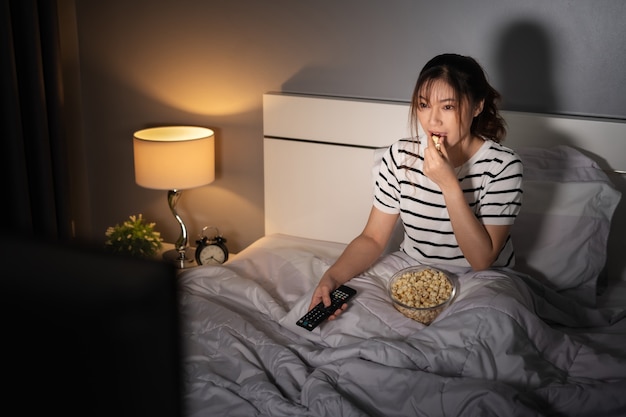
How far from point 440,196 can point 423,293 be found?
12.0 inches

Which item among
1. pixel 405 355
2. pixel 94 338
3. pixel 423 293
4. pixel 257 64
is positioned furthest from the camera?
pixel 257 64

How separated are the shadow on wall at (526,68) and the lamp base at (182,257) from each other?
4.51 ft

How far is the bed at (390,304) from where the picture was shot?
1.47 meters

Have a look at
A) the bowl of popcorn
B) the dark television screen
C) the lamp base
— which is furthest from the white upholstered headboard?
the dark television screen

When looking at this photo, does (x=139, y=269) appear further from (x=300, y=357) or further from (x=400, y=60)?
(x=400, y=60)

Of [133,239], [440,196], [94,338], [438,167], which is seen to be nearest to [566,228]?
[440,196]

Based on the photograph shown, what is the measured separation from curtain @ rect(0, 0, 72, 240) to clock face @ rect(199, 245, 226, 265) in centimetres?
52

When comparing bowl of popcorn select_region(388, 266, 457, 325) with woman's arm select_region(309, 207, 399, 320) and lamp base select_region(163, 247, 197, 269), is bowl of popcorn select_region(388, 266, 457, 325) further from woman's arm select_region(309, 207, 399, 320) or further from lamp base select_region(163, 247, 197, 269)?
lamp base select_region(163, 247, 197, 269)

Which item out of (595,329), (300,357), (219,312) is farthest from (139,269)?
(595,329)

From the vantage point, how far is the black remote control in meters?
1.80

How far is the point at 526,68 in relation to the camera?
2430 millimetres

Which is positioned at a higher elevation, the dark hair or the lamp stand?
the dark hair

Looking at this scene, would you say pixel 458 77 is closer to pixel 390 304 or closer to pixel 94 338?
pixel 390 304

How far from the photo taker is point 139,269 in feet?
1.13
